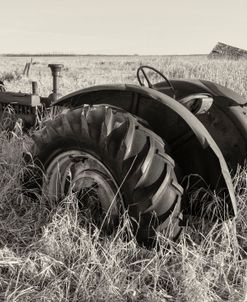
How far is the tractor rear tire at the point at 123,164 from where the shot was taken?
2213 millimetres

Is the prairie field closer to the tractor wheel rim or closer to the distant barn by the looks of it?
the tractor wheel rim

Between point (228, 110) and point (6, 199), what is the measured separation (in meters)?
1.82

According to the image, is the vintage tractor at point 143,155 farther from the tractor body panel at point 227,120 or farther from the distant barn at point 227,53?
the distant barn at point 227,53

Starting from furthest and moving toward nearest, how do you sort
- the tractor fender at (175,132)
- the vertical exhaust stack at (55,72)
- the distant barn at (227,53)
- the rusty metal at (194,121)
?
the distant barn at (227,53) < the vertical exhaust stack at (55,72) < the tractor fender at (175,132) < the rusty metal at (194,121)

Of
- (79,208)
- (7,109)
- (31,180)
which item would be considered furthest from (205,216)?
(7,109)

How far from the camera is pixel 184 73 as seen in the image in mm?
15281

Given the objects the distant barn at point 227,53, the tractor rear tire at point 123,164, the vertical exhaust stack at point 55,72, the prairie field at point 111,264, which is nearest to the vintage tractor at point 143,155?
the tractor rear tire at point 123,164

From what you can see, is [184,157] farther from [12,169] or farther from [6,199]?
[12,169]

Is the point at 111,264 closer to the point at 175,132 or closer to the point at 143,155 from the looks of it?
the point at 143,155

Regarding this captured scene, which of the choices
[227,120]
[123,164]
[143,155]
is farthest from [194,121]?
[227,120]

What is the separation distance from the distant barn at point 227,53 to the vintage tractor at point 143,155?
75.6 feet

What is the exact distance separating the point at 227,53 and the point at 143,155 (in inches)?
1073

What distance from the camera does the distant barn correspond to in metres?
25.6

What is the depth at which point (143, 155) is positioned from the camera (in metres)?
2.22
